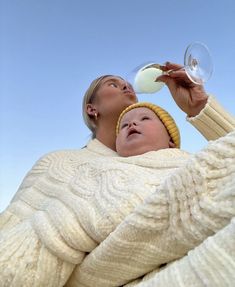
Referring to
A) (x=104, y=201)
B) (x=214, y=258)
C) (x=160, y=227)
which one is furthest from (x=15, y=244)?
(x=214, y=258)

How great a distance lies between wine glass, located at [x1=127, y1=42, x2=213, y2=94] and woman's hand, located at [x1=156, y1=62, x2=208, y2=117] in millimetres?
49

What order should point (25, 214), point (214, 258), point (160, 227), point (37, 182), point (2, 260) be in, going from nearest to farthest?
point (214, 258), point (160, 227), point (2, 260), point (25, 214), point (37, 182)

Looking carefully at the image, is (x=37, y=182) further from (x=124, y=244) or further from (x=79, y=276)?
(x=124, y=244)

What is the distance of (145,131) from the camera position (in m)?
1.03

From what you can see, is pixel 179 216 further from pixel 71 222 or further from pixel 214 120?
pixel 214 120

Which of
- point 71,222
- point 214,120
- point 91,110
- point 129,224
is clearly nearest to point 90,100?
point 91,110

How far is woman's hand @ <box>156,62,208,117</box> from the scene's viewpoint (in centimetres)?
120

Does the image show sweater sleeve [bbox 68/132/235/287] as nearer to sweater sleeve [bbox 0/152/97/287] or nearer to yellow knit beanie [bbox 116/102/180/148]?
sweater sleeve [bbox 0/152/97/287]

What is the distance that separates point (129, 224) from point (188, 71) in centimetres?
67

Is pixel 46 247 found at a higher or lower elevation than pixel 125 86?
lower

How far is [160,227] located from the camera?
50 cm

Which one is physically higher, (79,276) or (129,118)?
(129,118)

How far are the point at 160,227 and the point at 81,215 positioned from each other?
199 millimetres

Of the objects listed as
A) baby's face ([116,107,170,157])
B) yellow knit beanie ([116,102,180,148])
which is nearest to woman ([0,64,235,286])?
baby's face ([116,107,170,157])
